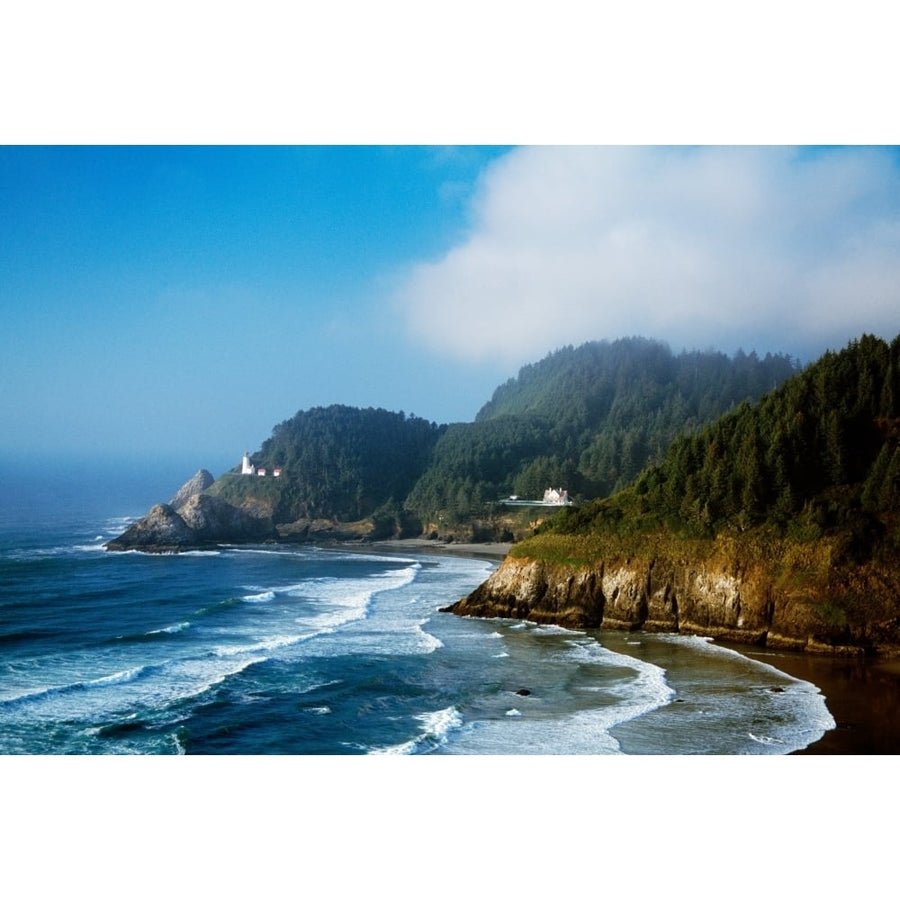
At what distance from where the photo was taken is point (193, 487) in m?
52.8

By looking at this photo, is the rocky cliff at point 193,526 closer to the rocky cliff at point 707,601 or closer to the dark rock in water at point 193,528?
the dark rock in water at point 193,528

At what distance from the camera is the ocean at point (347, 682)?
12531mm

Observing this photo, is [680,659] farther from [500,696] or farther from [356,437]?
[356,437]

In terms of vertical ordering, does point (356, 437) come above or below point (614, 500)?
above

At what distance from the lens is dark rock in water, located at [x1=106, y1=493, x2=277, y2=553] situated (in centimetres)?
4231

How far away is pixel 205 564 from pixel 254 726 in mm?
24754

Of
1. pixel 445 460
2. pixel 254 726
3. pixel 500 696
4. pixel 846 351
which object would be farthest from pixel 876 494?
pixel 445 460

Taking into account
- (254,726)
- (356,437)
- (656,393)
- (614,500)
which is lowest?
(254,726)

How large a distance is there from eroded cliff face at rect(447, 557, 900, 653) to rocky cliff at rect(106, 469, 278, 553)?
77.9ft

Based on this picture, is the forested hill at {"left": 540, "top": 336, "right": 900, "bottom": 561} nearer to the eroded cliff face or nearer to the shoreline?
the eroded cliff face

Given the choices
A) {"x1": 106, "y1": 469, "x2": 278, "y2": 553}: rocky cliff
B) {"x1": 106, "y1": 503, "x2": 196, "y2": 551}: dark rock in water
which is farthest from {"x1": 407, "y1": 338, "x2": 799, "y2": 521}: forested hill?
{"x1": 106, "y1": 503, "x2": 196, "y2": 551}: dark rock in water

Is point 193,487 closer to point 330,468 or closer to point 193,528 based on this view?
point 193,528

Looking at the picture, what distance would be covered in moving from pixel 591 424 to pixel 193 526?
30.6 metres

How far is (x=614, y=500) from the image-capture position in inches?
970
